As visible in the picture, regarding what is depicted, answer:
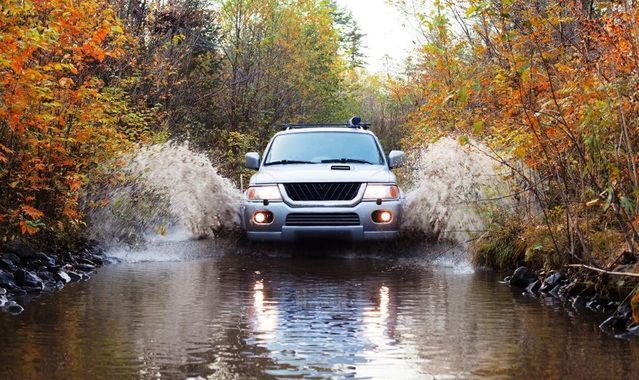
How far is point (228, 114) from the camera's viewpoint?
33625mm

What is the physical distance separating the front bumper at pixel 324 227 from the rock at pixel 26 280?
4042 millimetres

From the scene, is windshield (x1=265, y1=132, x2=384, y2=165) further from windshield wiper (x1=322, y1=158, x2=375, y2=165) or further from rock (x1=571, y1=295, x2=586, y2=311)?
rock (x1=571, y1=295, x2=586, y2=311)

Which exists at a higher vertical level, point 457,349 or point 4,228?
point 4,228

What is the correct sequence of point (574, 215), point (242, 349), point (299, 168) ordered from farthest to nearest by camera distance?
1. point (299, 168)
2. point (574, 215)
3. point (242, 349)

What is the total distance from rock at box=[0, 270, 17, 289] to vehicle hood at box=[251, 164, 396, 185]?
4.59m

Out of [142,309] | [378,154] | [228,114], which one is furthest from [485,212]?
[228,114]

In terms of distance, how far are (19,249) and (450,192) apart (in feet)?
20.6

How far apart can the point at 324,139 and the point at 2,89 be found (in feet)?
21.7

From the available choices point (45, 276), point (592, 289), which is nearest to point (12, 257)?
point (45, 276)

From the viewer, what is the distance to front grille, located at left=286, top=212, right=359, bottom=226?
13.9 metres

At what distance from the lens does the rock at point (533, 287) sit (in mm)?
10509

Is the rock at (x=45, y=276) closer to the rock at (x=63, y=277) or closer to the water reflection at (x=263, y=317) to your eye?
the rock at (x=63, y=277)

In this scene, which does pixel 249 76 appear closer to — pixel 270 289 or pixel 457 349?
pixel 270 289

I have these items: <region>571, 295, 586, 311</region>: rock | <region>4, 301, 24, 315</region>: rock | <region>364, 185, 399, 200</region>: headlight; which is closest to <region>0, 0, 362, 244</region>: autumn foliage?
<region>4, 301, 24, 315</region>: rock
